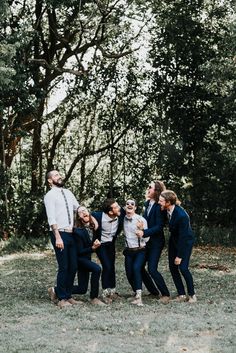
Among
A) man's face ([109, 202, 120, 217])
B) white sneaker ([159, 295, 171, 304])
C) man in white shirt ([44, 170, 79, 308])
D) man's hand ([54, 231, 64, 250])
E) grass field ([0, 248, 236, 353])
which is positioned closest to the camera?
grass field ([0, 248, 236, 353])

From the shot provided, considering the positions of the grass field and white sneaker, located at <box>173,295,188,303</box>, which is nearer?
the grass field

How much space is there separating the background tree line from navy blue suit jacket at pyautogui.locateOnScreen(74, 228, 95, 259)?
25.1 ft

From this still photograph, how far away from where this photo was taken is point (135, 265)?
324 inches

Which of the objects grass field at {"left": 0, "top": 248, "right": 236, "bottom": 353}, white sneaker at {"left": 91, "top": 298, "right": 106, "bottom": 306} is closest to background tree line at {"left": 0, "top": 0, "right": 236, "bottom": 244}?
grass field at {"left": 0, "top": 248, "right": 236, "bottom": 353}

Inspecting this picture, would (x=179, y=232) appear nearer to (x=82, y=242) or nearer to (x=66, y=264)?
(x=82, y=242)

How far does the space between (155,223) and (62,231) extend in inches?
50.0

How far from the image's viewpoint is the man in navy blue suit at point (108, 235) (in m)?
8.41

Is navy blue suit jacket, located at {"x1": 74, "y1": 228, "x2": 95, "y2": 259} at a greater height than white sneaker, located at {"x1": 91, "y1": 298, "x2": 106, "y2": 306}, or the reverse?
navy blue suit jacket, located at {"x1": 74, "y1": 228, "x2": 95, "y2": 259}

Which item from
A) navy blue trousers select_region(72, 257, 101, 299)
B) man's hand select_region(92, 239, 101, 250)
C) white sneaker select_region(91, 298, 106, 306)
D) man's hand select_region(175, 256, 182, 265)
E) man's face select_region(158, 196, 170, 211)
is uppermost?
man's face select_region(158, 196, 170, 211)

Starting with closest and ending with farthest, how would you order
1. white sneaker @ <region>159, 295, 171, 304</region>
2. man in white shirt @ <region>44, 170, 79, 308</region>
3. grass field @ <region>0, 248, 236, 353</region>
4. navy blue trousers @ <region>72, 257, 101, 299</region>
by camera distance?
grass field @ <region>0, 248, 236, 353</region> → man in white shirt @ <region>44, 170, 79, 308</region> → navy blue trousers @ <region>72, 257, 101, 299</region> → white sneaker @ <region>159, 295, 171, 304</region>

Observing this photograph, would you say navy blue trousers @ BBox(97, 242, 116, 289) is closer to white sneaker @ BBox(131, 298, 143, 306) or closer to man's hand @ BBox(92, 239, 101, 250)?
man's hand @ BBox(92, 239, 101, 250)

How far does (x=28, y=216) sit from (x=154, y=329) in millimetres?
10536

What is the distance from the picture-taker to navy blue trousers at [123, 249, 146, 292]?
819 cm

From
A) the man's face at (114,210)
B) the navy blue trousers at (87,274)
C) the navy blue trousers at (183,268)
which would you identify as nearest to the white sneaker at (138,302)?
the navy blue trousers at (87,274)
